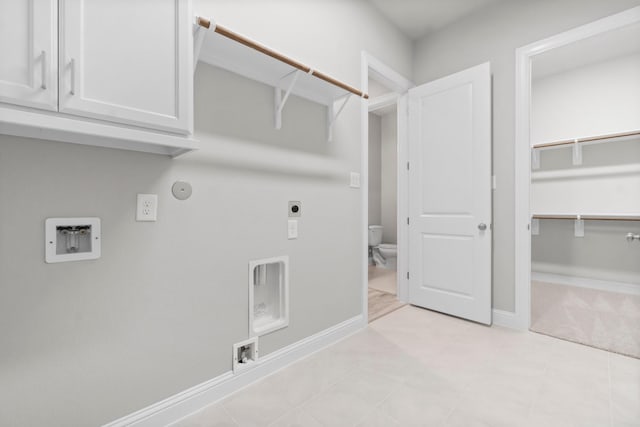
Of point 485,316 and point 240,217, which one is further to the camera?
point 485,316

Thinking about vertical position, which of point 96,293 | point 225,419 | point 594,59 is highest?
point 594,59

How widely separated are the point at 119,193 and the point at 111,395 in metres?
0.83

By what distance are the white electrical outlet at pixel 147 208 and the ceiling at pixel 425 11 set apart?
2.39 meters

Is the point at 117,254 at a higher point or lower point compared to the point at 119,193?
lower

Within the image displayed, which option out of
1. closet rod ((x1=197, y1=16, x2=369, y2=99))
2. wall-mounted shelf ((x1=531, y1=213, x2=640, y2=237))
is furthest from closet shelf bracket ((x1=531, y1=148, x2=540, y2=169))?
closet rod ((x1=197, y1=16, x2=369, y2=99))

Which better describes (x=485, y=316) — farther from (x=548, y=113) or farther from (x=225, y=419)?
(x=548, y=113)

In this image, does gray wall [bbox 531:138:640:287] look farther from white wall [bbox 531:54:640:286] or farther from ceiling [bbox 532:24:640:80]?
ceiling [bbox 532:24:640:80]

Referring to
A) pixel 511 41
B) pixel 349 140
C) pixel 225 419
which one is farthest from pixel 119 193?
pixel 511 41

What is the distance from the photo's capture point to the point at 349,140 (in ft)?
7.48

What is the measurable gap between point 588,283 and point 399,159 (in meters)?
2.85

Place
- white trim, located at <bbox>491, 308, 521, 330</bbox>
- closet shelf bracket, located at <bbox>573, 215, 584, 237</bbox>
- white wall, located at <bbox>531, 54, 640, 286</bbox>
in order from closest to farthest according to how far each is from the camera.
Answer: white trim, located at <bbox>491, 308, 521, 330</bbox> → white wall, located at <bbox>531, 54, 640, 286</bbox> → closet shelf bracket, located at <bbox>573, 215, 584, 237</bbox>

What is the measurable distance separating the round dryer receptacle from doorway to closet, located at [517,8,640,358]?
3.01 meters

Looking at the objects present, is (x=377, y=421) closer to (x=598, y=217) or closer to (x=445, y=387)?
(x=445, y=387)

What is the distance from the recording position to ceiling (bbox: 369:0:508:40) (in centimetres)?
250
